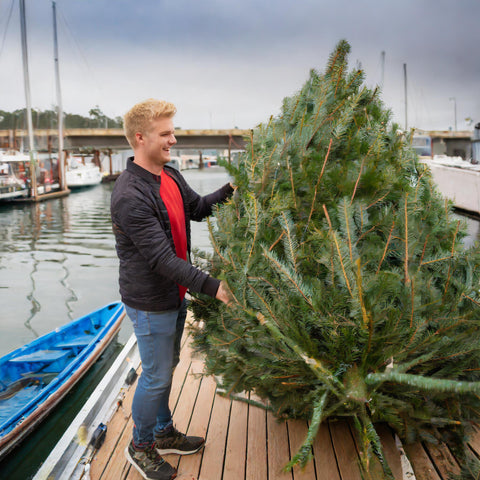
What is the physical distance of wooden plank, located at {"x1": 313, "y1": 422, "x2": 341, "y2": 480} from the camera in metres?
2.68

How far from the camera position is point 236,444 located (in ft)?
10.1

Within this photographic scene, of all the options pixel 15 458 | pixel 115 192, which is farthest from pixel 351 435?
pixel 15 458

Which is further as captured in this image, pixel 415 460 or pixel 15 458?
pixel 15 458

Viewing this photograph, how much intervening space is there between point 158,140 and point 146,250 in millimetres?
668

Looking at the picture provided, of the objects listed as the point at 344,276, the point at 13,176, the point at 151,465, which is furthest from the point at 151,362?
the point at 13,176

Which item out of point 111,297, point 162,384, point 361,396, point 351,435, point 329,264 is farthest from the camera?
point 111,297

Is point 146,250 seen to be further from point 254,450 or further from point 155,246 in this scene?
point 254,450

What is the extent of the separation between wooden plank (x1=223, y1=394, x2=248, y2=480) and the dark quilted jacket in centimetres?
122

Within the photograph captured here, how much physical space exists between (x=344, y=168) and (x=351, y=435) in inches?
78.3

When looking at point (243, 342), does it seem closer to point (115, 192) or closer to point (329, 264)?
point (329, 264)

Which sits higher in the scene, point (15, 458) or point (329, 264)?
point (329, 264)

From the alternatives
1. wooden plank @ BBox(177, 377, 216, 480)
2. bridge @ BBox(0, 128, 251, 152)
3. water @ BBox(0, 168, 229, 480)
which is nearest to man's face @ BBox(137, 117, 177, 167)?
wooden plank @ BBox(177, 377, 216, 480)

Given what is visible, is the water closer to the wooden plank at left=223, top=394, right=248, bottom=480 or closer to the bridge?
the wooden plank at left=223, top=394, right=248, bottom=480

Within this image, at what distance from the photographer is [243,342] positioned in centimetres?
231
